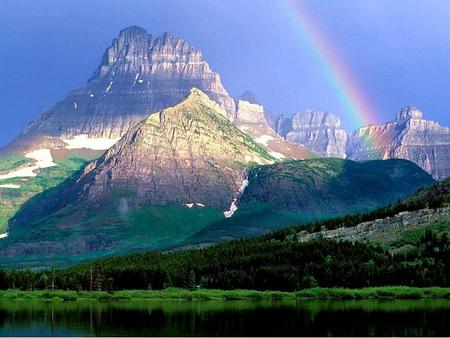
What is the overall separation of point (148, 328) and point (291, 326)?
80.4ft

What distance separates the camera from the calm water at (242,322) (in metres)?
136

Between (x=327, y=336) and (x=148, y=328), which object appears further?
(x=148, y=328)

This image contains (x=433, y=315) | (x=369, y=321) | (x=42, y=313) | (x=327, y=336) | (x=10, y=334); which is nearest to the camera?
(x=327, y=336)

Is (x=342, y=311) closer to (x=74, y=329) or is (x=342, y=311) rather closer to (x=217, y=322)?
(x=217, y=322)

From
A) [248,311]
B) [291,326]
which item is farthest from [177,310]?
[291,326]

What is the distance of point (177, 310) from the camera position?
654 feet

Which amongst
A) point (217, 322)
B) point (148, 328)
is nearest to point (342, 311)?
point (217, 322)

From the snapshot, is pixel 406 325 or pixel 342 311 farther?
pixel 342 311

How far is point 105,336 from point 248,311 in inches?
2393

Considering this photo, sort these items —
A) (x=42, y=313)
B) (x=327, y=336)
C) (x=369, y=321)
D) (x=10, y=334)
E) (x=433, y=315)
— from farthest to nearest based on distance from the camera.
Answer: (x=42, y=313), (x=433, y=315), (x=369, y=321), (x=10, y=334), (x=327, y=336)

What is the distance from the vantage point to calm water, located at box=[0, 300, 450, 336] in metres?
136

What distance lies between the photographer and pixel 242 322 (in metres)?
156

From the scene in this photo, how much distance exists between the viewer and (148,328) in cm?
14562

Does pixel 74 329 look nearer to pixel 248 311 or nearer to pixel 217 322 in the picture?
pixel 217 322
